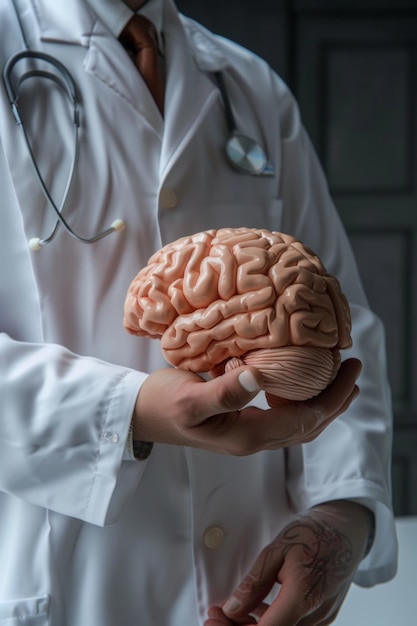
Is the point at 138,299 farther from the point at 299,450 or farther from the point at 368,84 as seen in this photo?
the point at 368,84

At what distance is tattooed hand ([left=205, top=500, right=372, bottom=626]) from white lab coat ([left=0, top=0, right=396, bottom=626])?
4 centimetres

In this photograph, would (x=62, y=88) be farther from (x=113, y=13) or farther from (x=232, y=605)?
(x=232, y=605)

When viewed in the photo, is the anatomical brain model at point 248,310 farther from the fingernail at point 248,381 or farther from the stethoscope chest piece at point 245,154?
the stethoscope chest piece at point 245,154

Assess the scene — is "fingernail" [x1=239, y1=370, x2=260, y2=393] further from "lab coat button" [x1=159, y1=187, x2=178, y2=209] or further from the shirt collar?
the shirt collar

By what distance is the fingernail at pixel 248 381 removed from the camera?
591 mm

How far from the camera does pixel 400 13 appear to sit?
2061 millimetres

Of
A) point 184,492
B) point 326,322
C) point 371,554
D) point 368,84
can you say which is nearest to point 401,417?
point 368,84

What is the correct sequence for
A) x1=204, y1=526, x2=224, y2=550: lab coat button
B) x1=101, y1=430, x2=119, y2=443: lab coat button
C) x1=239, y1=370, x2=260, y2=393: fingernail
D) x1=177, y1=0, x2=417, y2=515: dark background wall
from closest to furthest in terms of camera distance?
x1=239, y1=370, x2=260, y2=393: fingernail → x1=101, y1=430, x2=119, y2=443: lab coat button → x1=204, y1=526, x2=224, y2=550: lab coat button → x1=177, y1=0, x2=417, y2=515: dark background wall

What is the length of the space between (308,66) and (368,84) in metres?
0.17

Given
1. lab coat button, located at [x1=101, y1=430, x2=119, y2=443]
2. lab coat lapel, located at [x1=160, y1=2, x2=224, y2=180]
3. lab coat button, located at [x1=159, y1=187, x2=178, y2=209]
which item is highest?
lab coat lapel, located at [x1=160, y1=2, x2=224, y2=180]

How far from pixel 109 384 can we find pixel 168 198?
0.22m

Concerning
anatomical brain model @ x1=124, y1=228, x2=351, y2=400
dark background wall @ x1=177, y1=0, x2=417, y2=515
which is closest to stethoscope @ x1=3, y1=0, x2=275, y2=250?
anatomical brain model @ x1=124, y1=228, x2=351, y2=400

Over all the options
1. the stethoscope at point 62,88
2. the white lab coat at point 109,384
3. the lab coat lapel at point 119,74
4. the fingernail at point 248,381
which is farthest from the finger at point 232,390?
the lab coat lapel at point 119,74

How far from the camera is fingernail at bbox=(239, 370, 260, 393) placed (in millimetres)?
591
